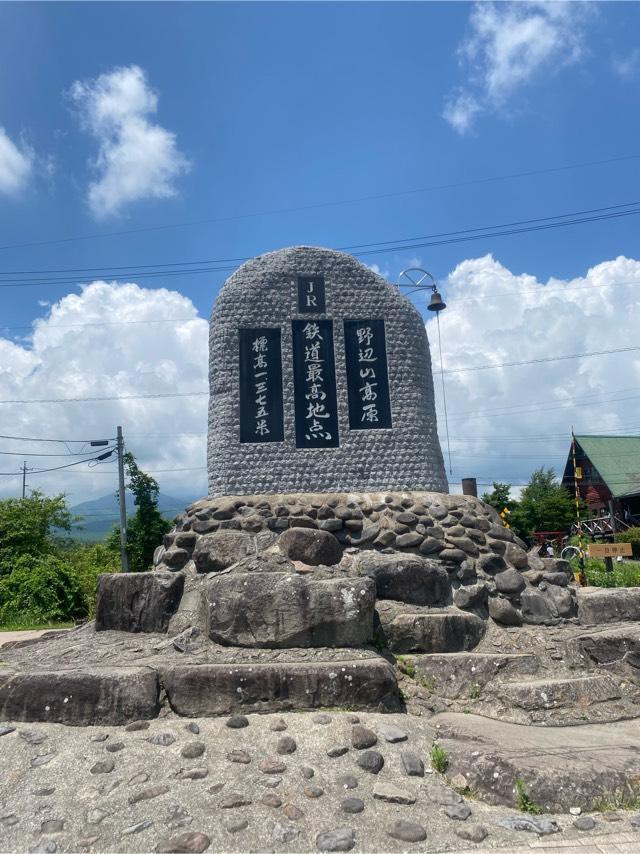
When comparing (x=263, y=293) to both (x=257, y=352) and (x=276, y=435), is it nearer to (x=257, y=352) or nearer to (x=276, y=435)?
(x=257, y=352)

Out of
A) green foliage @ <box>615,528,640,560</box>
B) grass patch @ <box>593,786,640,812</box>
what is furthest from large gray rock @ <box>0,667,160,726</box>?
green foliage @ <box>615,528,640,560</box>

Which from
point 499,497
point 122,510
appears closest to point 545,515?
point 499,497

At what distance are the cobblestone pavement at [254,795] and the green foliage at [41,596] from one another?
10560mm

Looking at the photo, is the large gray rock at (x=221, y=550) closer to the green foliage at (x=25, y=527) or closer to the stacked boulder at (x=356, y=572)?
the stacked boulder at (x=356, y=572)

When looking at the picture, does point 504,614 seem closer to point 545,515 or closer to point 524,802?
point 524,802

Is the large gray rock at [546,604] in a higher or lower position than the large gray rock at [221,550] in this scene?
lower

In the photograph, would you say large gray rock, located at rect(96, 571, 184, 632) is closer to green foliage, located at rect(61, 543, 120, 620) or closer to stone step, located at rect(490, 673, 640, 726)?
stone step, located at rect(490, 673, 640, 726)

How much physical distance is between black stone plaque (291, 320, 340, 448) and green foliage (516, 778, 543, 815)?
4154mm

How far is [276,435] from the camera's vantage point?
7.04 m

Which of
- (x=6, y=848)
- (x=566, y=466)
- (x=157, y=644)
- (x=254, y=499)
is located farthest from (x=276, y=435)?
(x=566, y=466)

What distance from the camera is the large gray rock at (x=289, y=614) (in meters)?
5.01

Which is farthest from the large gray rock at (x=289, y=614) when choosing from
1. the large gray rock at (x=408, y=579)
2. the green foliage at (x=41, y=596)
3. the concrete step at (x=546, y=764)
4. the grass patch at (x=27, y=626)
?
the green foliage at (x=41, y=596)

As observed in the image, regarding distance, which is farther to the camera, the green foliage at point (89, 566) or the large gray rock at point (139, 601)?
the green foliage at point (89, 566)

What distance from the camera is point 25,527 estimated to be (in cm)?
1941
